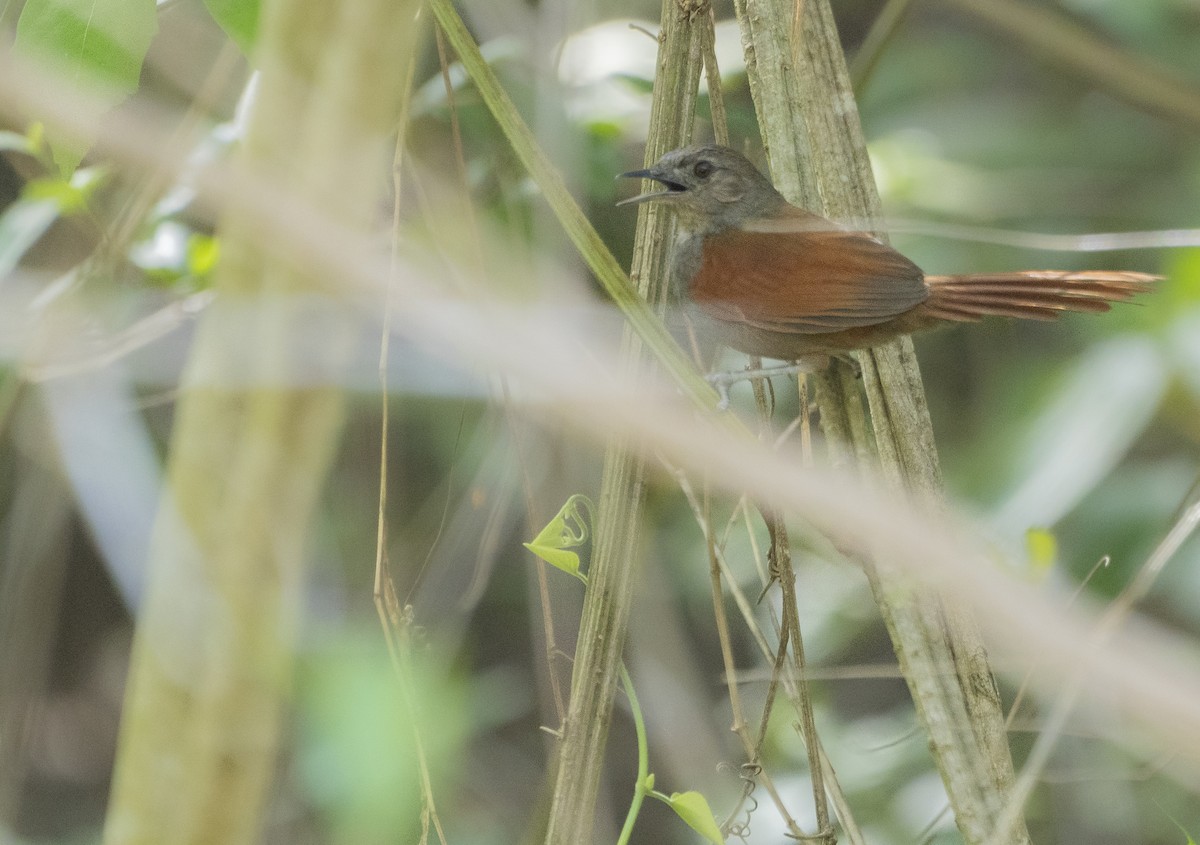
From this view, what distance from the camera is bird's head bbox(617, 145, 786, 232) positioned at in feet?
6.73

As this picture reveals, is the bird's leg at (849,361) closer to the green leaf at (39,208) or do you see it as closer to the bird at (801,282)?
the bird at (801,282)

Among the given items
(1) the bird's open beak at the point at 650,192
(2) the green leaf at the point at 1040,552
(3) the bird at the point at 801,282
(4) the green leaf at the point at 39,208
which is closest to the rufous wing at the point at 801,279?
(3) the bird at the point at 801,282

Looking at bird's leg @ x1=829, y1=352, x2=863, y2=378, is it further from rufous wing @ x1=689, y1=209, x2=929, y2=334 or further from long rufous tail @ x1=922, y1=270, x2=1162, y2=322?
long rufous tail @ x1=922, y1=270, x2=1162, y2=322

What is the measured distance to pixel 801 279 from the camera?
6.70 ft

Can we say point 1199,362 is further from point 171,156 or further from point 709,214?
point 171,156

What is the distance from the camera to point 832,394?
175 cm

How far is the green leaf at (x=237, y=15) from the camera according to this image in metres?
1.29

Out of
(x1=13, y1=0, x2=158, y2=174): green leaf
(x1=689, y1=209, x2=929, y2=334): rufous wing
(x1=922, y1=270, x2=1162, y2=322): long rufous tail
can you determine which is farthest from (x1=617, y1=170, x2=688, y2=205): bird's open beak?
(x1=13, y1=0, x2=158, y2=174): green leaf

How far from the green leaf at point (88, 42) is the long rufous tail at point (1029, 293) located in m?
1.39

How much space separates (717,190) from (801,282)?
0.28 metres

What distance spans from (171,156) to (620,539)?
88 centimetres

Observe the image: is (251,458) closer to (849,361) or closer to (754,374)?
(754,374)

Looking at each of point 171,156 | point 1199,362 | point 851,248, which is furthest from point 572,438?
point 171,156

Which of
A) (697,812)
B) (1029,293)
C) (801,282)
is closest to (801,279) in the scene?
(801,282)
